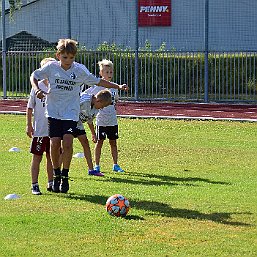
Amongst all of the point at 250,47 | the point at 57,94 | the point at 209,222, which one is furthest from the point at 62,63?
the point at 250,47

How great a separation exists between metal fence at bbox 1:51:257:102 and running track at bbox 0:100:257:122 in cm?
67

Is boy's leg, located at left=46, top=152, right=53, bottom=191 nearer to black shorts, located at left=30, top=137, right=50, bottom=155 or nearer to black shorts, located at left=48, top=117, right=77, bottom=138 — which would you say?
black shorts, located at left=30, top=137, right=50, bottom=155

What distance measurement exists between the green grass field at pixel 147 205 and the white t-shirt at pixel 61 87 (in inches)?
40.6

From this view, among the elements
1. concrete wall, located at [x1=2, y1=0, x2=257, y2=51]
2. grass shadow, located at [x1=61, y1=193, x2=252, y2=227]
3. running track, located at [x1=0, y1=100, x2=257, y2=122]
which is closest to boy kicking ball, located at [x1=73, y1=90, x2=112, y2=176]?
grass shadow, located at [x1=61, y1=193, x2=252, y2=227]

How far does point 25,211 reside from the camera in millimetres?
10039

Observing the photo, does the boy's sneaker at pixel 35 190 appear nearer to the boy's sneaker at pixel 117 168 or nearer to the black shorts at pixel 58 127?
the black shorts at pixel 58 127

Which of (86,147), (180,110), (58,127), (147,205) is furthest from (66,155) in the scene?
(180,110)

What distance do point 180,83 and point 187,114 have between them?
4.41m

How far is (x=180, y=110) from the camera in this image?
83.5 ft

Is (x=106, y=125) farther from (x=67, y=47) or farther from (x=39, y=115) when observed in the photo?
(x=67, y=47)

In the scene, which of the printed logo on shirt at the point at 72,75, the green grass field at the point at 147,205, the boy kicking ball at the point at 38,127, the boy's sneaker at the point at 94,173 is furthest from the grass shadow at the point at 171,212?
the boy's sneaker at the point at 94,173

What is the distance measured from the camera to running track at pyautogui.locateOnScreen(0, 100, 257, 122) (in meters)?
23.2

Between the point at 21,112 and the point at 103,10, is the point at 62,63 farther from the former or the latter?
the point at 103,10

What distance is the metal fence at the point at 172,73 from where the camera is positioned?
90.5ft
